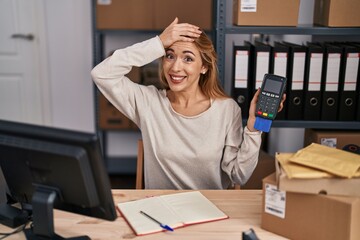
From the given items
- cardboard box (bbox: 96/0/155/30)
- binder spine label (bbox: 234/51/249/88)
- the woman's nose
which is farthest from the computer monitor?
cardboard box (bbox: 96/0/155/30)

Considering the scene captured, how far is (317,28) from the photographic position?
7.04 ft

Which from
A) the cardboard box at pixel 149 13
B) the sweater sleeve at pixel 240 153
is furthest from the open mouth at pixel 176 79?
the cardboard box at pixel 149 13

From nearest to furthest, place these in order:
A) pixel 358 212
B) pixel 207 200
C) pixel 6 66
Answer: pixel 358 212
pixel 207 200
pixel 6 66

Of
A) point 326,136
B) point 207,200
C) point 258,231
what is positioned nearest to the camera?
point 258,231

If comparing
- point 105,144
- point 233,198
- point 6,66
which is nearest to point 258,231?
point 233,198

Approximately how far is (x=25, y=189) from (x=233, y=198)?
27.7 inches

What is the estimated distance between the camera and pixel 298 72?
2.20 meters

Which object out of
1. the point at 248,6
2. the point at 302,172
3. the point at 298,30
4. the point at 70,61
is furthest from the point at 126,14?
the point at 302,172

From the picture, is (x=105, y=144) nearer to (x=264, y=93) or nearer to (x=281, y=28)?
(x=281, y=28)

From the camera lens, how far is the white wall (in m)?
3.69

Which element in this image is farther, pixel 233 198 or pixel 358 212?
pixel 233 198

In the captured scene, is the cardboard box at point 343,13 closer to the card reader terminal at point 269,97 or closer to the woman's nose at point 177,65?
the card reader terminal at point 269,97

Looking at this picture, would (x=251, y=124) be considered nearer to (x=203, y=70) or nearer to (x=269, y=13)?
(x=203, y=70)

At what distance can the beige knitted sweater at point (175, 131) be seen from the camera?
1.85 m
